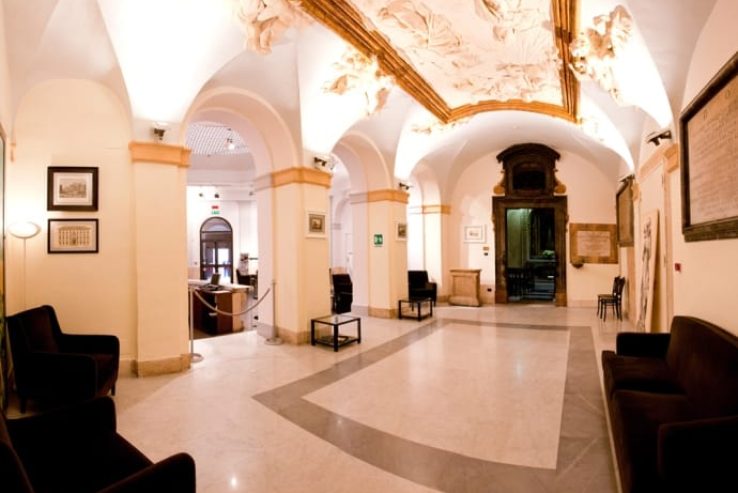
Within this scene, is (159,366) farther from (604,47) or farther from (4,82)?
(604,47)

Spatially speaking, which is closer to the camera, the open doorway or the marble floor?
the marble floor

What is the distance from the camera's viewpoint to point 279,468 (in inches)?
99.7

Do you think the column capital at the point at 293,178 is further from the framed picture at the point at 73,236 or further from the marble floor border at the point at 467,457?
the marble floor border at the point at 467,457

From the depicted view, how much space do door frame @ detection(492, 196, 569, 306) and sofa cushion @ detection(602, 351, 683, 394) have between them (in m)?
7.19

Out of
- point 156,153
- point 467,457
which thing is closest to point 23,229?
point 156,153

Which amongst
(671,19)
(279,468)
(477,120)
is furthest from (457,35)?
(279,468)

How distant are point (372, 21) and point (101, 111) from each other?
3.22 meters

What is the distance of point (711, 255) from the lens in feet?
9.84

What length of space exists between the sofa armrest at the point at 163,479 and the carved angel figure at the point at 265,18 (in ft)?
12.9

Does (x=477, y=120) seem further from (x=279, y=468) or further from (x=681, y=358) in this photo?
(x=279, y=468)

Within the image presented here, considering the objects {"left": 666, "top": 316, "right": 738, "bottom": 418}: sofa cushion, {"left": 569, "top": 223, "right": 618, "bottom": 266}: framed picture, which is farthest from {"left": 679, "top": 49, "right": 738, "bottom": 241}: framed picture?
{"left": 569, "top": 223, "right": 618, "bottom": 266}: framed picture

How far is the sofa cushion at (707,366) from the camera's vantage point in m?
2.11

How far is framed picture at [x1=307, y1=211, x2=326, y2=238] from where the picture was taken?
6082 mm

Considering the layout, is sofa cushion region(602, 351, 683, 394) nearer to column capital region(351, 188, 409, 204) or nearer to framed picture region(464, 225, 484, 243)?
column capital region(351, 188, 409, 204)
